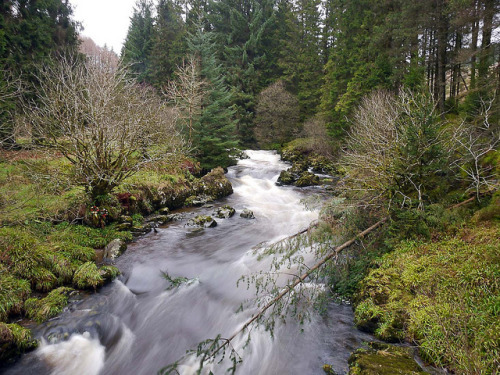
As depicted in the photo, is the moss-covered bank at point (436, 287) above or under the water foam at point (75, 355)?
above

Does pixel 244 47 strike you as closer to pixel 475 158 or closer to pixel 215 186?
pixel 215 186

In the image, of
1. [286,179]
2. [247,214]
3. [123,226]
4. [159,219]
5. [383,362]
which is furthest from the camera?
[286,179]

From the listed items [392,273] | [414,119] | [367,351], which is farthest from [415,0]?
[367,351]

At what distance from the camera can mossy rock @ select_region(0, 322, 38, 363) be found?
4.84 meters

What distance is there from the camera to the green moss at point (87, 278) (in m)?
6.90

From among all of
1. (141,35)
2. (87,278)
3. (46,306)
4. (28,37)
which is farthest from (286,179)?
(141,35)

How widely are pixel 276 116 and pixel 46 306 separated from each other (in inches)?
1123

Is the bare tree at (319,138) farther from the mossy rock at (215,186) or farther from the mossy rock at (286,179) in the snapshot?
the mossy rock at (215,186)

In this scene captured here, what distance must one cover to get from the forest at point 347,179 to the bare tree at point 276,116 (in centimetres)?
689

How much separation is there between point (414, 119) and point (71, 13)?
22.3 metres

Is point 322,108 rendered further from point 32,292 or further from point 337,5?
point 32,292

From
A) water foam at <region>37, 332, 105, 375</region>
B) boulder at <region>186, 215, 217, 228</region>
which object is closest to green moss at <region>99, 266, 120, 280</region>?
water foam at <region>37, 332, 105, 375</region>

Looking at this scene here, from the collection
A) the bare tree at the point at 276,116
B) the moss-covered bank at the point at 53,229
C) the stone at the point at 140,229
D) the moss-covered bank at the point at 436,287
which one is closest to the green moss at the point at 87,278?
the moss-covered bank at the point at 53,229

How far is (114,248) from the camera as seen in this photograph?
8719 millimetres
